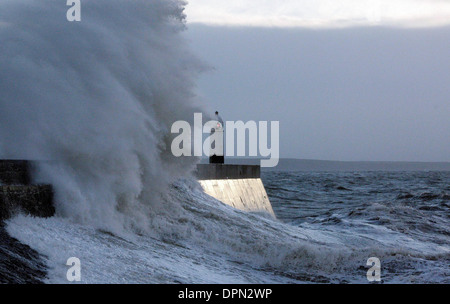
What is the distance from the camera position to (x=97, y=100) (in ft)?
28.4

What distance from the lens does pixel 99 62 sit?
9.03 metres

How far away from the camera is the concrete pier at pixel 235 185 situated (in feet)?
43.3

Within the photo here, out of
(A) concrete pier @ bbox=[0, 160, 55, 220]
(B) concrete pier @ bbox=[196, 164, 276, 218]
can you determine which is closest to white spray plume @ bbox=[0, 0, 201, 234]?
(A) concrete pier @ bbox=[0, 160, 55, 220]

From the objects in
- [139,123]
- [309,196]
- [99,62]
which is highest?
[99,62]

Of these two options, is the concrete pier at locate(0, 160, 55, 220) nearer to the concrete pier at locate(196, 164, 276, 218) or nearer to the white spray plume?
the white spray plume

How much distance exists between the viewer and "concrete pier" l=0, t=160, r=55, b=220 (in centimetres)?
618

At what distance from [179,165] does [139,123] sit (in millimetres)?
1639

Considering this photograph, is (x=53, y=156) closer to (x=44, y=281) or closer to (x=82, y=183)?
(x=82, y=183)

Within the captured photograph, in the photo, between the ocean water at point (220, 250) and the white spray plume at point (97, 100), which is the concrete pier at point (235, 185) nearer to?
the ocean water at point (220, 250)

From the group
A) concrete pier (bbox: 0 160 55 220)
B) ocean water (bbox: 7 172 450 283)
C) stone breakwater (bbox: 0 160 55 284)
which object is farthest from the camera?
concrete pier (bbox: 0 160 55 220)

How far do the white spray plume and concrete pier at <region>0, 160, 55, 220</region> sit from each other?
0.19m

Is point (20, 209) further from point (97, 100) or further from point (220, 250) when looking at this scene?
point (220, 250)

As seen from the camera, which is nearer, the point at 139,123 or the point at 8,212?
the point at 8,212
